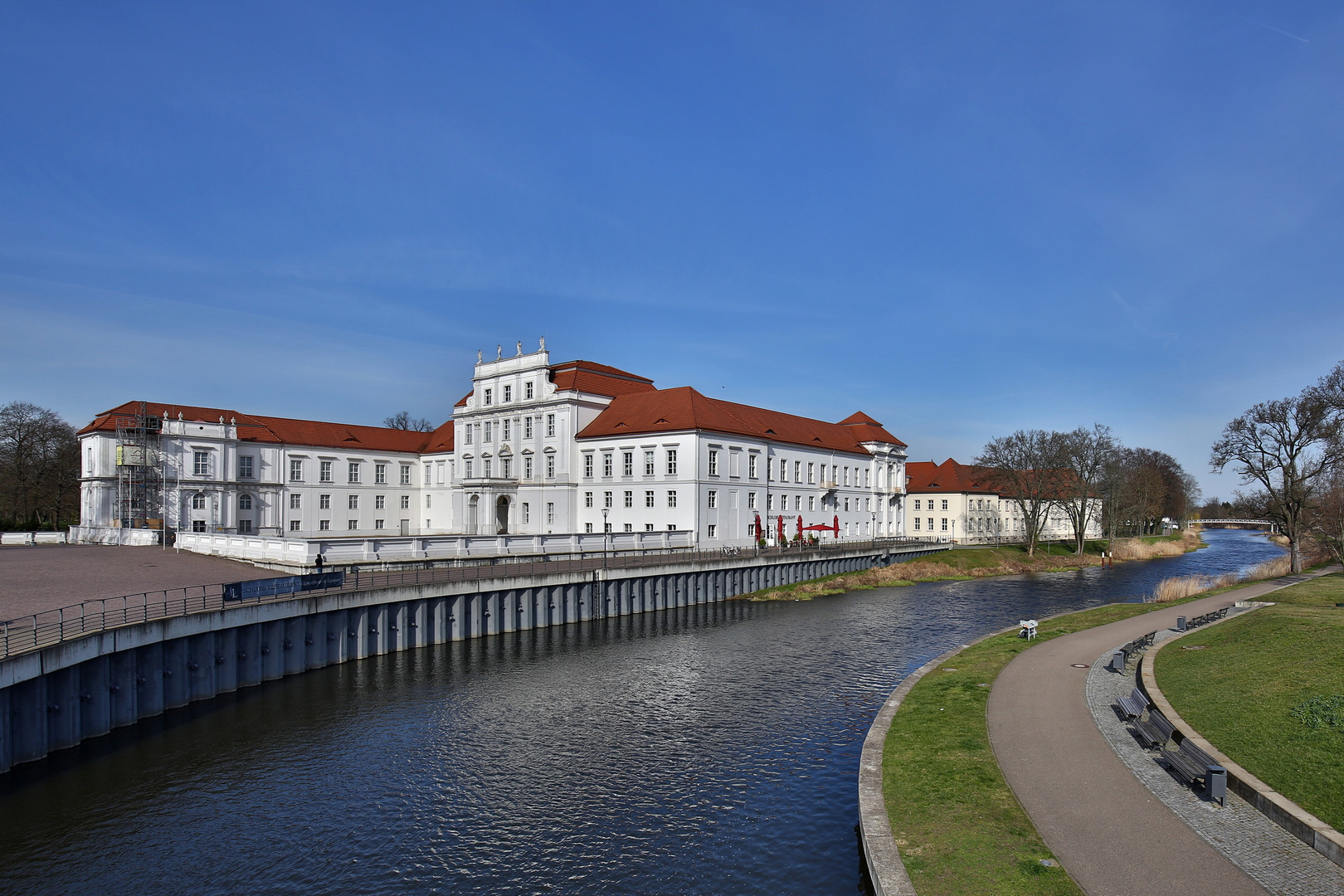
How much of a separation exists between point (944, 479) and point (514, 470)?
56.1 m

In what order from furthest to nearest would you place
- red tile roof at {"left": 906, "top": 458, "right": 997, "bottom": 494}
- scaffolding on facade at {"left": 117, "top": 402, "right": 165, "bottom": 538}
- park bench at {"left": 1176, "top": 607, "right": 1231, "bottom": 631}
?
red tile roof at {"left": 906, "top": 458, "right": 997, "bottom": 494} < scaffolding on facade at {"left": 117, "top": 402, "right": 165, "bottom": 538} < park bench at {"left": 1176, "top": 607, "right": 1231, "bottom": 631}

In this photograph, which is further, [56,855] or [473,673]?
[473,673]

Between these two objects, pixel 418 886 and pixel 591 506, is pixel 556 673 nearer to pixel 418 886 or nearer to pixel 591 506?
pixel 418 886

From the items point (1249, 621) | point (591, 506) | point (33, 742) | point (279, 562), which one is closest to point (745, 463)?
point (591, 506)

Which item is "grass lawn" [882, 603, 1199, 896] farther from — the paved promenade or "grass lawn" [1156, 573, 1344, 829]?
the paved promenade

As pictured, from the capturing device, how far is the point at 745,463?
68188 mm

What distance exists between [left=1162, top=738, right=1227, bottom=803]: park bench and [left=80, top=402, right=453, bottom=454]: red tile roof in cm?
7635

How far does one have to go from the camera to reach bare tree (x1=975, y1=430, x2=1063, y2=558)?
277ft

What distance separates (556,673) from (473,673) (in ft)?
10.2

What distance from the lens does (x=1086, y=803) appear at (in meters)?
13.3

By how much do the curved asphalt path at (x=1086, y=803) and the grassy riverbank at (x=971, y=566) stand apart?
109ft

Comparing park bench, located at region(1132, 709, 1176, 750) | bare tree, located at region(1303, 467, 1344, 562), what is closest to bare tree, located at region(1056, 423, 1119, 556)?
bare tree, located at region(1303, 467, 1344, 562)

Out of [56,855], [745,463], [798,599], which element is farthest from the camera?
[745,463]

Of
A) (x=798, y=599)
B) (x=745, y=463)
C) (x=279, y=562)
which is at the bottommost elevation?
(x=798, y=599)
